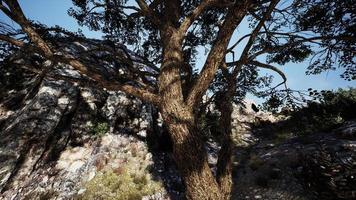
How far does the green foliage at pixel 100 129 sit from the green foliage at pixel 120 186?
1.66m

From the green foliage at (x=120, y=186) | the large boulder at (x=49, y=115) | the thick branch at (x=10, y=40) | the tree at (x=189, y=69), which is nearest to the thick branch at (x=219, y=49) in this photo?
the tree at (x=189, y=69)

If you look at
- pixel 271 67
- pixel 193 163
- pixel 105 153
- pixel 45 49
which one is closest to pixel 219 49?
pixel 271 67

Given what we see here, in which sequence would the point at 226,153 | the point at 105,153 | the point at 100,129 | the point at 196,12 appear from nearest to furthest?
the point at 226,153, the point at 196,12, the point at 105,153, the point at 100,129

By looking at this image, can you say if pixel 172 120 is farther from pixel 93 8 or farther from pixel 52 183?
pixel 93 8

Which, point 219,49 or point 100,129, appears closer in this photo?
point 219,49

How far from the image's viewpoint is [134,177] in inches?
280

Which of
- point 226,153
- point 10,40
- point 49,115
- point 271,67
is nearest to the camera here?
point 10,40

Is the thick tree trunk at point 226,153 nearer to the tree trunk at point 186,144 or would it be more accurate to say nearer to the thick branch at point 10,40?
the tree trunk at point 186,144

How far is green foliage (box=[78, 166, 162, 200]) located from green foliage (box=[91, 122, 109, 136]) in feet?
5.45

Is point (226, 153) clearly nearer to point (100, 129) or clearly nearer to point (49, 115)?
point (100, 129)

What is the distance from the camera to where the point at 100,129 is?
27.4ft

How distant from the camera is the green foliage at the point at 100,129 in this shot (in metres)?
8.27

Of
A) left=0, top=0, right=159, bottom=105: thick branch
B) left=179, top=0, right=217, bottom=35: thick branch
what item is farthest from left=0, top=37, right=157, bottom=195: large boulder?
left=179, top=0, right=217, bottom=35: thick branch

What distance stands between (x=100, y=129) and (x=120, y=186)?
96.2 inches
